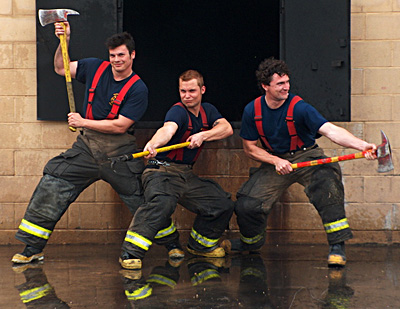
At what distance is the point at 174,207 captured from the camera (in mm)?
6094

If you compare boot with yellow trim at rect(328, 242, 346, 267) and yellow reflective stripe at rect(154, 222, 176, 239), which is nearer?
boot with yellow trim at rect(328, 242, 346, 267)

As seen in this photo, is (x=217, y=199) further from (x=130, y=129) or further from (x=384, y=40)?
(x=384, y=40)

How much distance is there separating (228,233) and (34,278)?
213cm

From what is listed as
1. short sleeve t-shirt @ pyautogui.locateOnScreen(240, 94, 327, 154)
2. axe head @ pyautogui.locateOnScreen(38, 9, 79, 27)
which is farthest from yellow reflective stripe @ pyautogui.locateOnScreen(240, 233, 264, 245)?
axe head @ pyautogui.locateOnScreen(38, 9, 79, 27)

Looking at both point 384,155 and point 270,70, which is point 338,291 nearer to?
point 384,155

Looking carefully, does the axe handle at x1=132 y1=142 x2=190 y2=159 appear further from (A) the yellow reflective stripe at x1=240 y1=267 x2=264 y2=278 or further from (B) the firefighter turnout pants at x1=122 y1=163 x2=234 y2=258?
(A) the yellow reflective stripe at x1=240 y1=267 x2=264 y2=278

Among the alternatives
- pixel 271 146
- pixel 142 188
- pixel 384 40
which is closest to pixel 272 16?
pixel 384 40

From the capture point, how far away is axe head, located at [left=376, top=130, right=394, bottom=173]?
224 inches

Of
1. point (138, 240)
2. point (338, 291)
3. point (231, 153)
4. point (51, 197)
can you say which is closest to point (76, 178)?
point (51, 197)

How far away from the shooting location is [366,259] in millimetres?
6297

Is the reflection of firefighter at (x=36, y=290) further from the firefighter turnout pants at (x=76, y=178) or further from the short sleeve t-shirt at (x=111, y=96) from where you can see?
the short sleeve t-shirt at (x=111, y=96)

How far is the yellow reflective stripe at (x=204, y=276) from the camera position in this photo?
18.0ft

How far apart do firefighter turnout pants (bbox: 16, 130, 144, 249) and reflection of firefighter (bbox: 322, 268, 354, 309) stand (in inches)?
68.4

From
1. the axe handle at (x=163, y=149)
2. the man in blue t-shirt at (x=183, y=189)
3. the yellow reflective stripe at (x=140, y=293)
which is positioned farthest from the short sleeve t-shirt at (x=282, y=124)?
the yellow reflective stripe at (x=140, y=293)
